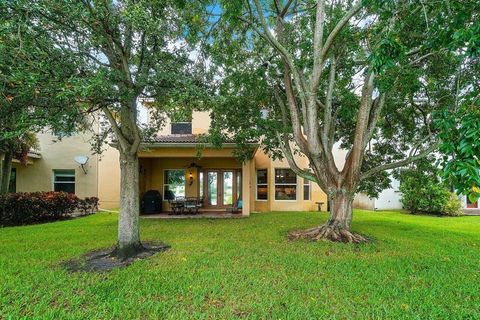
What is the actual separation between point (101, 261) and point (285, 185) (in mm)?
13120

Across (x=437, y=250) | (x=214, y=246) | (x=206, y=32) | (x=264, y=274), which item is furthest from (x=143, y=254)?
(x=437, y=250)

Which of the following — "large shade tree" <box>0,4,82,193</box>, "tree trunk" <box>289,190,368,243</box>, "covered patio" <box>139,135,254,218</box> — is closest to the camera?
"large shade tree" <box>0,4,82,193</box>

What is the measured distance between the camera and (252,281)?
5.44 meters

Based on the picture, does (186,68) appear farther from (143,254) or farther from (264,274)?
(264,274)

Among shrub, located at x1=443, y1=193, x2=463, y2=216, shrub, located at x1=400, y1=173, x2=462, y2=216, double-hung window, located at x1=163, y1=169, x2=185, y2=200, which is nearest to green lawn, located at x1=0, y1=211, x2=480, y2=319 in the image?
double-hung window, located at x1=163, y1=169, x2=185, y2=200

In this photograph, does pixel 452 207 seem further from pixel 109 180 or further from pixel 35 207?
pixel 35 207

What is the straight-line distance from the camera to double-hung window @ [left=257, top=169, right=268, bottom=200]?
18.7 metres

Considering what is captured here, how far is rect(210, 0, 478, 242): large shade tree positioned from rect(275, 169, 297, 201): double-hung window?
268 inches

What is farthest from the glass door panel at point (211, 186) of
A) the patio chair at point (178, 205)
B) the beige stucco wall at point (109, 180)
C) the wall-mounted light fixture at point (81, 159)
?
the wall-mounted light fixture at point (81, 159)

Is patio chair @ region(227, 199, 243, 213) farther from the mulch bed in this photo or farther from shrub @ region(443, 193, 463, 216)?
shrub @ region(443, 193, 463, 216)

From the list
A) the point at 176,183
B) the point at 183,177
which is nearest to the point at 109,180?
the point at 176,183

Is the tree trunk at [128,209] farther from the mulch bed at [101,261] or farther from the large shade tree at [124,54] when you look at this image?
the mulch bed at [101,261]

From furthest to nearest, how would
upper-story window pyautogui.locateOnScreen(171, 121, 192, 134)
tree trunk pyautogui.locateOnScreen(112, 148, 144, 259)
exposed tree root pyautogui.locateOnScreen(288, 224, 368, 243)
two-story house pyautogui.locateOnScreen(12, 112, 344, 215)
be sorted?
upper-story window pyautogui.locateOnScreen(171, 121, 192, 134) → two-story house pyautogui.locateOnScreen(12, 112, 344, 215) → exposed tree root pyautogui.locateOnScreen(288, 224, 368, 243) → tree trunk pyautogui.locateOnScreen(112, 148, 144, 259)

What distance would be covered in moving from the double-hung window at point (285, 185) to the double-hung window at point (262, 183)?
69cm
